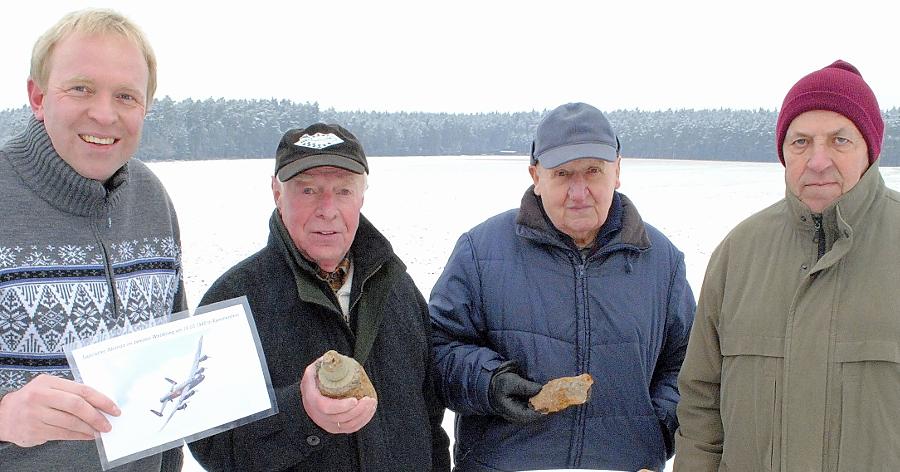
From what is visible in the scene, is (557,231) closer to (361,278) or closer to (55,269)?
(361,278)

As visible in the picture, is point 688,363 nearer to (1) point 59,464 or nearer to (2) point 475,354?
(2) point 475,354

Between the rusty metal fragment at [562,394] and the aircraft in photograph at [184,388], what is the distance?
112 cm

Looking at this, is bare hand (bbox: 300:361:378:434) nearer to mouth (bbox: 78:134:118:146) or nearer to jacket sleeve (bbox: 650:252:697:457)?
mouth (bbox: 78:134:118:146)

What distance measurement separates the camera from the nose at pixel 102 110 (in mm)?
1989

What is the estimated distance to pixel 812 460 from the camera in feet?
6.71

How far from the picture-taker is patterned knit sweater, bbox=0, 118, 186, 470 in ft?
6.46

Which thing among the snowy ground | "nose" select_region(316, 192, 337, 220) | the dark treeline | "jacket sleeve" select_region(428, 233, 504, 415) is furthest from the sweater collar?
the dark treeline

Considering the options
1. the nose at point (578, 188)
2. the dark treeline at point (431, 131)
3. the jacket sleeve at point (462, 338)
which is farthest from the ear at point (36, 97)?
the dark treeline at point (431, 131)

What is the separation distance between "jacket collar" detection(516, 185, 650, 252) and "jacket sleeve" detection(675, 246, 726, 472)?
33cm

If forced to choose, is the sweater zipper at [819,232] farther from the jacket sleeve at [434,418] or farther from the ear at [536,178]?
the jacket sleeve at [434,418]

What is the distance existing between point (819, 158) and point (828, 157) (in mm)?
27

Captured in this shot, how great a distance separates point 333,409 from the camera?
197 centimetres

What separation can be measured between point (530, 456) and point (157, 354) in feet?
4.55

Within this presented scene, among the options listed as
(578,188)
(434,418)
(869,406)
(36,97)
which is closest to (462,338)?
(434,418)
